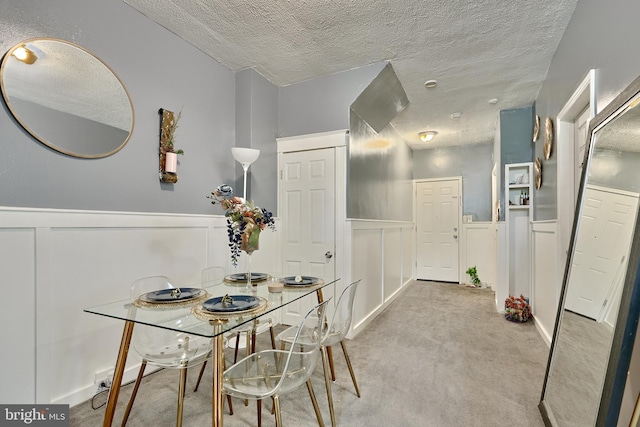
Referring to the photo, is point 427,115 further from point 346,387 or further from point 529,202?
point 346,387

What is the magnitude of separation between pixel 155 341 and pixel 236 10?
2330 millimetres

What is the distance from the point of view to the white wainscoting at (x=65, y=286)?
161 centimetres

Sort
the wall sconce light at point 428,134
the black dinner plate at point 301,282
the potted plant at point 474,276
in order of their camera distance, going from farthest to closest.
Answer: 1. the potted plant at point 474,276
2. the wall sconce light at point 428,134
3. the black dinner plate at point 301,282

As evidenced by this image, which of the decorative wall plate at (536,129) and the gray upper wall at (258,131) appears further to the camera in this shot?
the decorative wall plate at (536,129)

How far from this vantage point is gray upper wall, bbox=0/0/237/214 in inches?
65.6

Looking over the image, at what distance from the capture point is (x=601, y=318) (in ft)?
4.21

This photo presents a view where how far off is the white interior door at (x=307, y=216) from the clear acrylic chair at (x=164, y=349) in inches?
59.7

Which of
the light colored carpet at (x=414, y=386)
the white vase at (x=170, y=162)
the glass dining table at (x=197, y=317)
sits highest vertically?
the white vase at (x=170, y=162)

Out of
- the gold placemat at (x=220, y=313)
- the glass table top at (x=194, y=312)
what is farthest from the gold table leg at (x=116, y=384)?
the gold placemat at (x=220, y=313)

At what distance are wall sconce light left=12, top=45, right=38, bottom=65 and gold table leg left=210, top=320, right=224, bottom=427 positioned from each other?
5.99 feet

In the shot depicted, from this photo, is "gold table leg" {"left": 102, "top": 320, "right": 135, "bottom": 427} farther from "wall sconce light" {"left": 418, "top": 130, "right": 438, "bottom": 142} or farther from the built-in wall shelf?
"wall sconce light" {"left": 418, "top": 130, "right": 438, "bottom": 142}

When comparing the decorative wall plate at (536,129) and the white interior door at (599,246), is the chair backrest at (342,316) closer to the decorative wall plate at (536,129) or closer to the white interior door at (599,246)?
the white interior door at (599,246)

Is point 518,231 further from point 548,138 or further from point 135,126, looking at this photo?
point 135,126

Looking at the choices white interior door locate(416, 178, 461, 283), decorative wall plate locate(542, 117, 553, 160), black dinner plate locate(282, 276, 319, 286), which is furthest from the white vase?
white interior door locate(416, 178, 461, 283)
